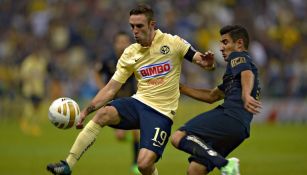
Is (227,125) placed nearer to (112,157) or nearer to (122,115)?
(122,115)

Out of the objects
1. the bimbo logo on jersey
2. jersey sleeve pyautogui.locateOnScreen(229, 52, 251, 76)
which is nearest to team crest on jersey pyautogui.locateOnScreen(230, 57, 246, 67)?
jersey sleeve pyautogui.locateOnScreen(229, 52, 251, 76)

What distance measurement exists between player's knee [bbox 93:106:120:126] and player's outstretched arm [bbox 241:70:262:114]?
1858 mm

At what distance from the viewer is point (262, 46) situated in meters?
30.5

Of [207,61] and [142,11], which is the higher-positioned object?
[142,11]

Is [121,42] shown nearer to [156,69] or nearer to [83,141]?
[156,69]

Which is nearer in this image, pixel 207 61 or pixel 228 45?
pixel 228 45

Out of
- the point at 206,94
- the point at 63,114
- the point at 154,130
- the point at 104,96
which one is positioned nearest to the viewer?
the point at 154,130

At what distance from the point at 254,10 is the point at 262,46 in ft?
7.66

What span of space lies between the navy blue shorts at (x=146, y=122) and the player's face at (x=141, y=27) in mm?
820

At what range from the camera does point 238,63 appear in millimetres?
9672

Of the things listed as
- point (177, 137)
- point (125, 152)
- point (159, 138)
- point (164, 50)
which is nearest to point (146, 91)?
point (164, 50)

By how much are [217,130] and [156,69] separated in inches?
52.4

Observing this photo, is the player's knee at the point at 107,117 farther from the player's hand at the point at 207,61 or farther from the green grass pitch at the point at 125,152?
the green grass pitch at the point at 125,152

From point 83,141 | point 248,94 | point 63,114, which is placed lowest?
point 83,141
